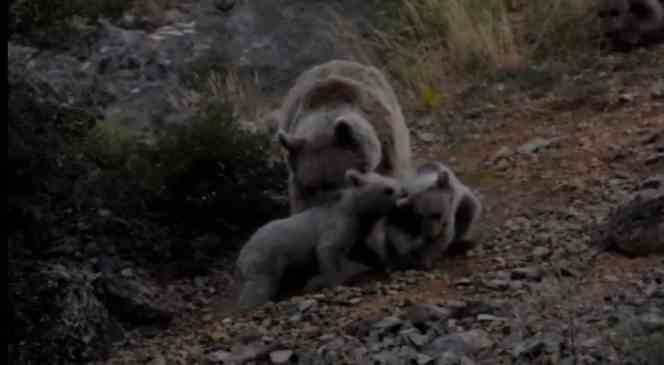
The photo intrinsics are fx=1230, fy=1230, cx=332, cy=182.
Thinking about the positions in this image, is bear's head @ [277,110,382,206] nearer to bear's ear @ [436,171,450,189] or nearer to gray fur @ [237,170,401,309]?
gray fur @ [237,170,401,309]

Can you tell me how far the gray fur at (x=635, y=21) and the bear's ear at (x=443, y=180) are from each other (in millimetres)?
4916

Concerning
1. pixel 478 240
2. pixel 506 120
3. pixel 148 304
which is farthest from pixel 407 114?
pixel 148 304

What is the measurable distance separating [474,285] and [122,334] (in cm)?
213

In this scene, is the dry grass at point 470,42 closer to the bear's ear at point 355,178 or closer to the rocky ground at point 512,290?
the rocky ground at point 512,290

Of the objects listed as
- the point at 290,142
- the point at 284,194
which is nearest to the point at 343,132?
the point at 290,142

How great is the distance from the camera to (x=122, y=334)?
7.37m

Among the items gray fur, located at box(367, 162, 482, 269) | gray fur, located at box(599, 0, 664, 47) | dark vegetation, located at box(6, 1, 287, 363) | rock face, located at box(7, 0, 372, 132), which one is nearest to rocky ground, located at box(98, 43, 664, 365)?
gray fur, located at box(367, 162, 482, 269)

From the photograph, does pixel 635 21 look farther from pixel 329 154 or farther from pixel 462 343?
pixel 462 343

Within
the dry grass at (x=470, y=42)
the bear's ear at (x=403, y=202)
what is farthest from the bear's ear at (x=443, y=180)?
the dry grass at (x=470, y=42)

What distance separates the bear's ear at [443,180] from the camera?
25.5 feet

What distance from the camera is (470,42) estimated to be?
12.9 metres

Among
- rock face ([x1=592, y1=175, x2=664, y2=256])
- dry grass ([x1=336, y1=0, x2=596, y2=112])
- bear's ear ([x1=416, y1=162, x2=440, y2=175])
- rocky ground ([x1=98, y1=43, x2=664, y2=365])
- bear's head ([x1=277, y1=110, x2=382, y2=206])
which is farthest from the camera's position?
dry grass ([x1=336, y1=0, x2=596, y2=112])

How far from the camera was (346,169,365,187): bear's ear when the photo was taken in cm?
777

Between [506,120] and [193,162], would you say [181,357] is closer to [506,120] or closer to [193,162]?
[193,162]
